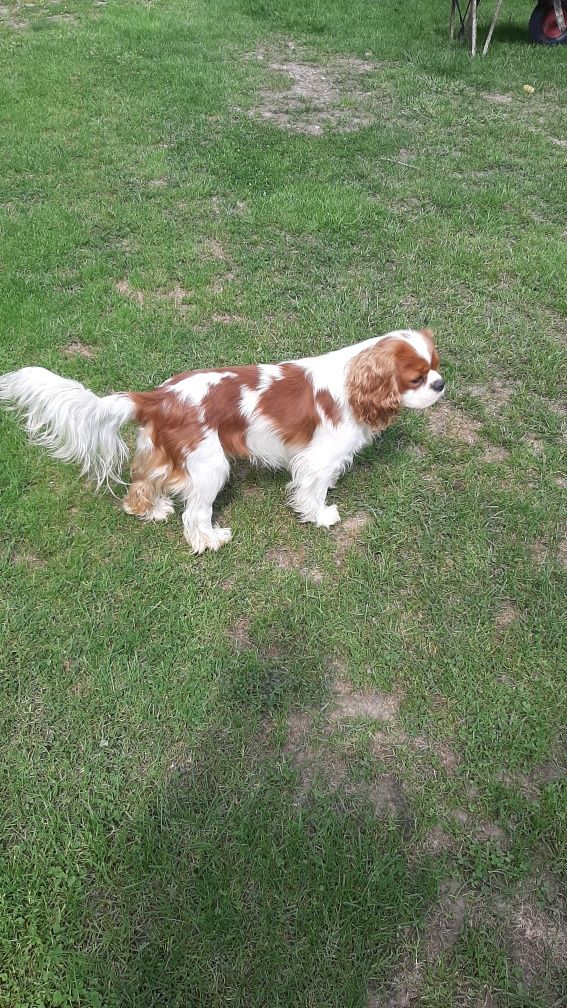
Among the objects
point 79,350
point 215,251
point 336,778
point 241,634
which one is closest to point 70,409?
point 241,634

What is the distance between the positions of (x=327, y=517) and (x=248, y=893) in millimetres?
1870

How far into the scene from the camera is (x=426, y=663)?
113 inches

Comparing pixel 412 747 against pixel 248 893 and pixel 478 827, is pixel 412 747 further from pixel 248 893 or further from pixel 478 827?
pixel 248 893

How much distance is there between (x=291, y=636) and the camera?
9.78 ft

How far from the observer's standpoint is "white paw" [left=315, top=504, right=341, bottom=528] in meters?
3.43

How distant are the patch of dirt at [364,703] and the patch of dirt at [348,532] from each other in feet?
2.45

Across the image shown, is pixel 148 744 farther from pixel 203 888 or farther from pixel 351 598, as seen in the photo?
pixel 351 598

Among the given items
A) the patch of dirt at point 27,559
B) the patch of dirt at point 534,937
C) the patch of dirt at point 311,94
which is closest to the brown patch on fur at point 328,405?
the patch of dirt at point 27,559

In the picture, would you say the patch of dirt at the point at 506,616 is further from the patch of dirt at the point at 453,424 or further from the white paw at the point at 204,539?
Answer: the white paw at the point at 204,539

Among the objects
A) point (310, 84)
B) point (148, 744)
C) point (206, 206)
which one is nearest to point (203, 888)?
point (148, 744)

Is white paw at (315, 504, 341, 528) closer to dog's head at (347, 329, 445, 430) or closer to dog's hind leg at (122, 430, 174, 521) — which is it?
dog's head at (347, 329, 445, 430)

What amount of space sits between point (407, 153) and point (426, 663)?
20.7ft

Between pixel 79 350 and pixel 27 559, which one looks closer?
pixel 27 559

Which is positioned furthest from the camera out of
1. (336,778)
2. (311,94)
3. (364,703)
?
(311,94)
